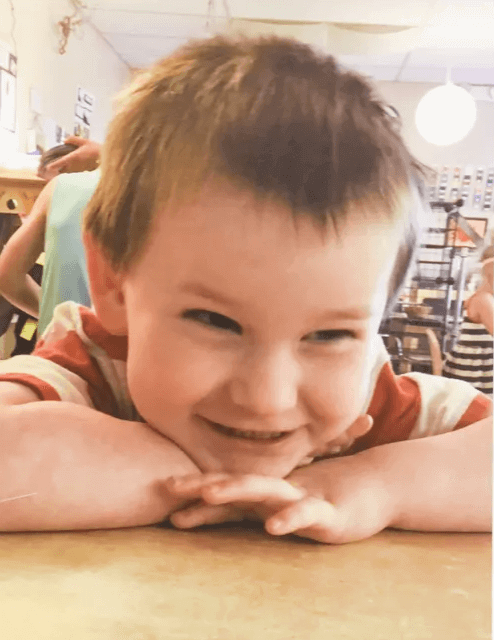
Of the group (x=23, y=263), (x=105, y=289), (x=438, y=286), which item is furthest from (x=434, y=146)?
(x=23, y=263)

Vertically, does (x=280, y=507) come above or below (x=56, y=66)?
below

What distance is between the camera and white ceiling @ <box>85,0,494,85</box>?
0.98ft

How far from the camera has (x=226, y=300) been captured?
0.25 meters

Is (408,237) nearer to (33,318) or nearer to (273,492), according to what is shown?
(273,492)

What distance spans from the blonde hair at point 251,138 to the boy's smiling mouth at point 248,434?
0.08m

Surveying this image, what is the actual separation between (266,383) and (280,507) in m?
0.06

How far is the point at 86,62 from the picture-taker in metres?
0.40

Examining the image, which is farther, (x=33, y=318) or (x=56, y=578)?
(x=33, y=318)

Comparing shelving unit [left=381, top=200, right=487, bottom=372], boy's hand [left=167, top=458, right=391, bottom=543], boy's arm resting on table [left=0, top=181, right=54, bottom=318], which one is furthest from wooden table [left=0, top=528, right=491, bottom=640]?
boy's arm resting on table [left=0, top=181, right=54, bottom=318]

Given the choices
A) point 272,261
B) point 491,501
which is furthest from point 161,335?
point 491,501

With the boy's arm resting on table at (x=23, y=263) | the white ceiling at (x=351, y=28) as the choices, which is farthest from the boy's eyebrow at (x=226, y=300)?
the boy's arm resting on table at (x=23, y=263)

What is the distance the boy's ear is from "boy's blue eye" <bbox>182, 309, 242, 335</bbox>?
46 millimetres

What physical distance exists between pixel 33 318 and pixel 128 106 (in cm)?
23

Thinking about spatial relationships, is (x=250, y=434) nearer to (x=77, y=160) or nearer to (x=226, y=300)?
(x=226, y=300)
